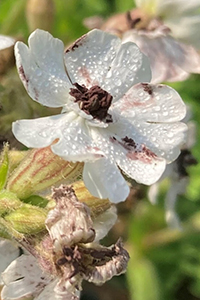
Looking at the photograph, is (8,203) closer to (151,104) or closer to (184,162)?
(151,104)

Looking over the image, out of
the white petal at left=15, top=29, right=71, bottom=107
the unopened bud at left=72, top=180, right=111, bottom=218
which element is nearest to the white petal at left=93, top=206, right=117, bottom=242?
the unopened bud at left=72, top=180, right=111, bottom=218

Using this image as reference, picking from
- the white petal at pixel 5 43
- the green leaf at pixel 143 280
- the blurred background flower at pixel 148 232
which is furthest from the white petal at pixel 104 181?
the green leaf at pixel 143 280

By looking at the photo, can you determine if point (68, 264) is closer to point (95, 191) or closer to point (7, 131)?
point (95, 191)

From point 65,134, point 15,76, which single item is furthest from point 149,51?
point 65,134

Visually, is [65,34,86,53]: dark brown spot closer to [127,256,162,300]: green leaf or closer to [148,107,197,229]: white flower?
[148,107,197,229]: white flower

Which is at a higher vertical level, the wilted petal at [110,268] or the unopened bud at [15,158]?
the unopened bud at [15,158]

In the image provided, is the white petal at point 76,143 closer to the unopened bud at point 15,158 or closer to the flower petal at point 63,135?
the flower petal at point 63,135
